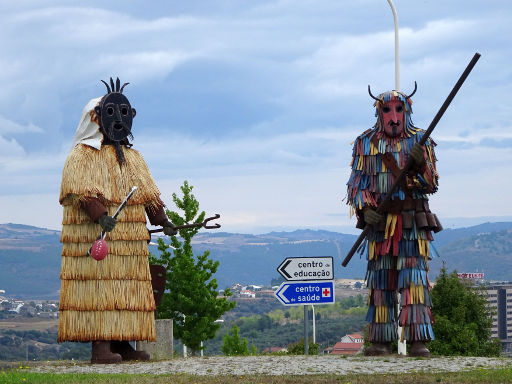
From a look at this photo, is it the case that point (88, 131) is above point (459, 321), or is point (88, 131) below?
above

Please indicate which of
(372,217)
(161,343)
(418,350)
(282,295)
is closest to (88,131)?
(161,343)

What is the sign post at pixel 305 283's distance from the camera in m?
16.4

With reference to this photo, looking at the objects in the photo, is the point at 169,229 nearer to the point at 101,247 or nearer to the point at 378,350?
the point at 101,247

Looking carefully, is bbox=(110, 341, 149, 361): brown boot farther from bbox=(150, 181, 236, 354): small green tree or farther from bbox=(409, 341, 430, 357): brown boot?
bbox=(150, 181, 236, 354): small green tree

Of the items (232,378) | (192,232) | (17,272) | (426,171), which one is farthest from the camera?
(17,272)

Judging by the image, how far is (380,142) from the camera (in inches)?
601

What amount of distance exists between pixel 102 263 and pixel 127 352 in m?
1.76

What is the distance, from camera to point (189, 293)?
24.2 m

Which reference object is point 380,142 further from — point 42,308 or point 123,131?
point 42,308

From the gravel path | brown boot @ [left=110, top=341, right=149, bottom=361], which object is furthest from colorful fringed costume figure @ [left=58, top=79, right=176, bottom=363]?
the gravel path

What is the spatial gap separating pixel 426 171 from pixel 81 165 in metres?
5.48

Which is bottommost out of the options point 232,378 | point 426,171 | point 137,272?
point 232,378

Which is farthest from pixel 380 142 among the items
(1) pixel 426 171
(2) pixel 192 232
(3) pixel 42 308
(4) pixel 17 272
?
(4) pixel 17 272

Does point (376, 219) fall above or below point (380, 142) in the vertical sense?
below
